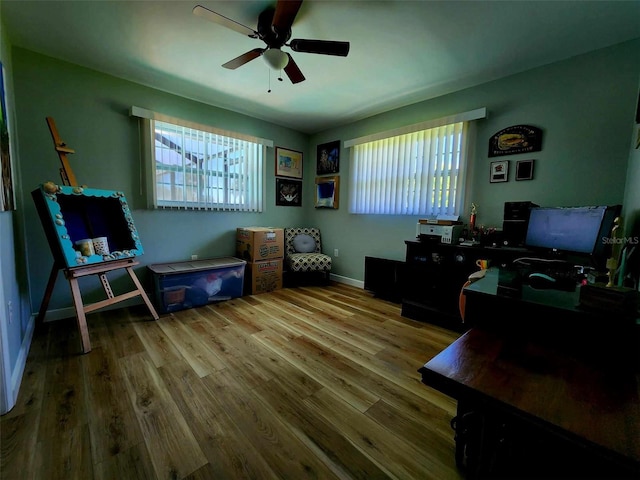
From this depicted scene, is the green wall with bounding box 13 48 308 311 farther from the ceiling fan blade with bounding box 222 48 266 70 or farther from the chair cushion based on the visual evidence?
the ceiling fan blade with bounding box 222 48 266 70

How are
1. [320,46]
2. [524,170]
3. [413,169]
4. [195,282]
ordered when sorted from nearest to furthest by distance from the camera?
[320,46]
[524,170]
[195,282]
[413,169]

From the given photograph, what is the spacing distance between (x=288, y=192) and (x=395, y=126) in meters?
1.93

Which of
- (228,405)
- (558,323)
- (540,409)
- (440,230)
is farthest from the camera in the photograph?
(440,230)

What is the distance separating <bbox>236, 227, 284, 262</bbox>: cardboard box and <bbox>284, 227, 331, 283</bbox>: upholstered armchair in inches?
12.1

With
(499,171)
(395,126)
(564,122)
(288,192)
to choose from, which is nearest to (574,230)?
(499,171)

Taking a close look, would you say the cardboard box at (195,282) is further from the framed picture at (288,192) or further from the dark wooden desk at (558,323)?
the dark wooden desk at (558,323)

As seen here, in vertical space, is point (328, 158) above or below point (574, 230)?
above

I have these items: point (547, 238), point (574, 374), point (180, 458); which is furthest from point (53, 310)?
point (547, 238)

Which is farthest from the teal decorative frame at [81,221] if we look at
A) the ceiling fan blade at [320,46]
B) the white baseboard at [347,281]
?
the white baseboard at [347,281]

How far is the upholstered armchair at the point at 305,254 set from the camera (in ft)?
12.8

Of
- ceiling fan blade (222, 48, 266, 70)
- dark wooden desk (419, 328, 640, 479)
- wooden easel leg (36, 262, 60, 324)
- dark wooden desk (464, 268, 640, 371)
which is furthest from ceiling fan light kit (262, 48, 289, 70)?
wooden easel leg (36, 262, 60, 324)

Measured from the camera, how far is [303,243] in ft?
14.2

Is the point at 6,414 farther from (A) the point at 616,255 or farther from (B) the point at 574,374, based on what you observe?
(A) the point at 616,255

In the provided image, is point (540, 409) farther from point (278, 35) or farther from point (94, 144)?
point (94, 144)
